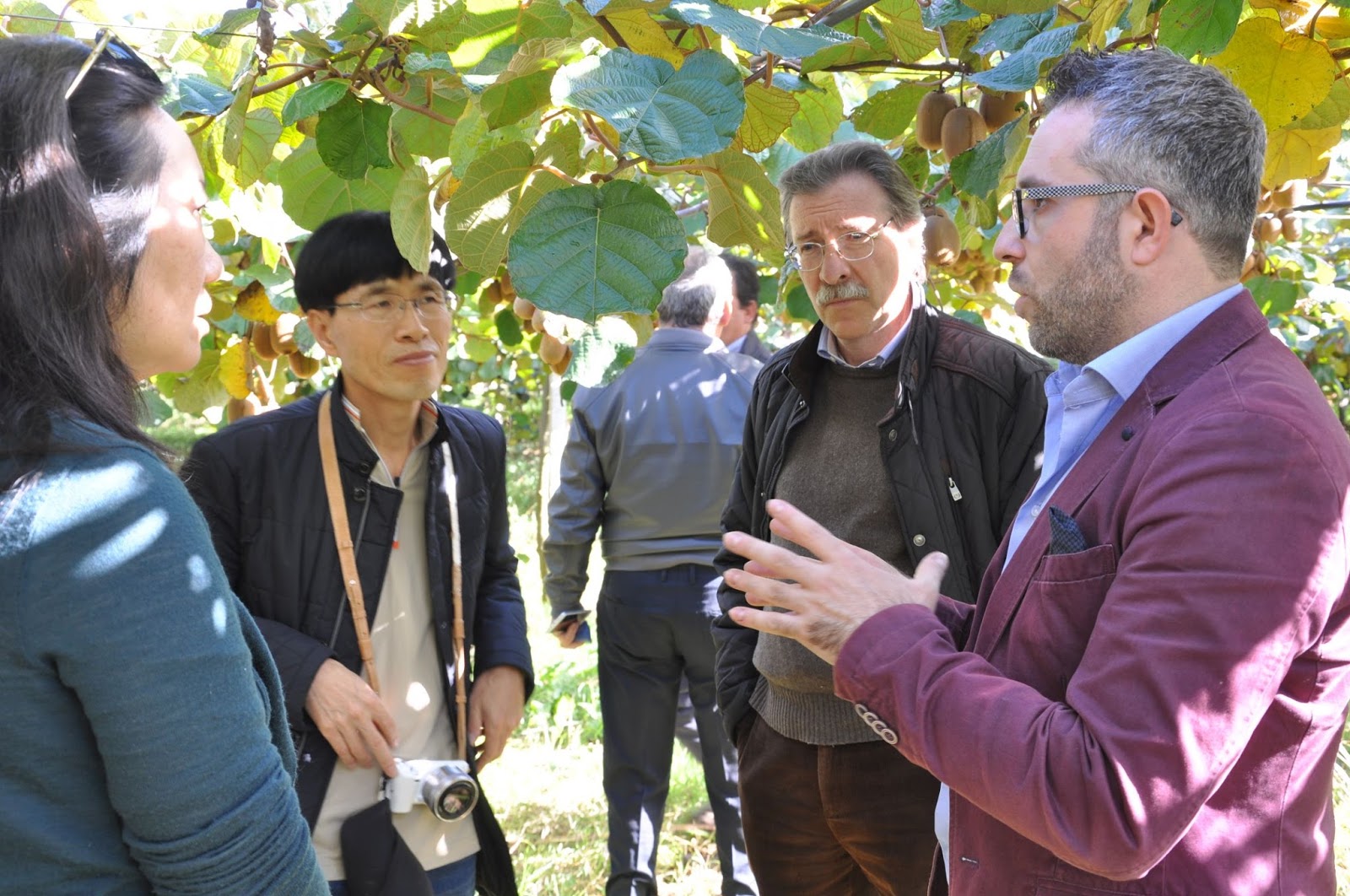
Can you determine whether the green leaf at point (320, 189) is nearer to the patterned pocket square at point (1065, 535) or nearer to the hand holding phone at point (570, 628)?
the patterned pocket square at point (1065, 535)

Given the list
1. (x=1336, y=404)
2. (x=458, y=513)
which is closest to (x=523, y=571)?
(x=1336, y=404)

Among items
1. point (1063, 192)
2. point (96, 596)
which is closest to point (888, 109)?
point (1063, 192)

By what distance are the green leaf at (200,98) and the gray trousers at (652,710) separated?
2439 millimetres

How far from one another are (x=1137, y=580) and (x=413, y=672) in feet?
5.00

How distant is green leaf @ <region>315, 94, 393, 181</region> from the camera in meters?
1.71

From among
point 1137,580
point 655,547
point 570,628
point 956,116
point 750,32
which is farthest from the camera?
point 570,628

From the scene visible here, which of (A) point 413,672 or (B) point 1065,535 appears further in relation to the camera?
(A) point 413,672

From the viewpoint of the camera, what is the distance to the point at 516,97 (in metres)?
1.37

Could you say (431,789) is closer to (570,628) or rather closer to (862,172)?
(862,172)

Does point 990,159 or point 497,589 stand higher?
point 990,159

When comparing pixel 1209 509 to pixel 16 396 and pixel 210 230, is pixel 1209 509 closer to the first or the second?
pixel 16 396

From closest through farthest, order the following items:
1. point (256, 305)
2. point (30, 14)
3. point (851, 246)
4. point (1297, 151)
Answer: point (1297, 151) < point (30, 14) < point (851, 246) < point (256, 305)

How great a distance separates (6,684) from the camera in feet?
3.15

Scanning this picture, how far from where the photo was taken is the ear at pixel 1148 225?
1342 mm
